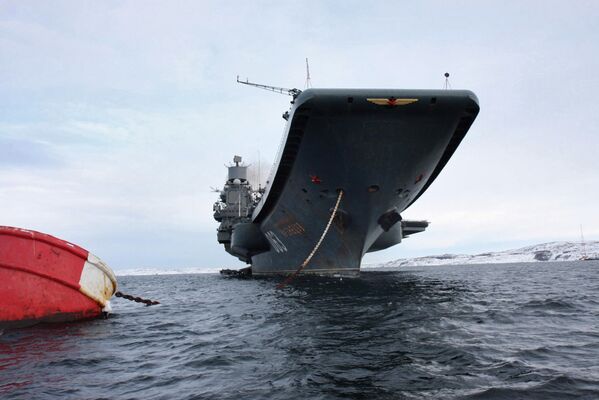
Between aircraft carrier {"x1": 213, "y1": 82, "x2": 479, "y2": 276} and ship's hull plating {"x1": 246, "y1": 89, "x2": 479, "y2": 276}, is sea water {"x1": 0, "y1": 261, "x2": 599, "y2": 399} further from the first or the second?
ship's hull plating {"x1": 246, "y1": 89, "x2": 479, "y2": 276}

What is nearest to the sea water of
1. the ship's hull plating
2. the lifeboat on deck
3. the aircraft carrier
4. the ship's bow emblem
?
the lifeboat on deck

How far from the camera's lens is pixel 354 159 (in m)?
17.7

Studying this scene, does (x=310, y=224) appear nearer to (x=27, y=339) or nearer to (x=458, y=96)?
(x=458, y=96)

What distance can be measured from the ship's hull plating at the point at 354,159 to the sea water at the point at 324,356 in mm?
8532

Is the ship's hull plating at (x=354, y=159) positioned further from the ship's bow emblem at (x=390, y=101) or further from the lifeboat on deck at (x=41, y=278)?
the lifeboat on deck at (x=41, y=278)

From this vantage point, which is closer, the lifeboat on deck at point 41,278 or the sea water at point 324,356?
the sea water at point 324,356

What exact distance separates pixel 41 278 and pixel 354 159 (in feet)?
41.5

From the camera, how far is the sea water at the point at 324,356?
4352 mm

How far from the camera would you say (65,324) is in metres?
9.31

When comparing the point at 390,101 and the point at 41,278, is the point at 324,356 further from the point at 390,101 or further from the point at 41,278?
the point at 390,101

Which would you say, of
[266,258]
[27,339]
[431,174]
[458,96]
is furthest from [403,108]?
[266,258]

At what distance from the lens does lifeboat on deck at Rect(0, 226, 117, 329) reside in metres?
8.68

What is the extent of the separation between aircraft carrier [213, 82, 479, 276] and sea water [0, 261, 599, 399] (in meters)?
7.34

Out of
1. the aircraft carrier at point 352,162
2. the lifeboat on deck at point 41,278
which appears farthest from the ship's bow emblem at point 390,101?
the lifeboat on deck at point 41,278
